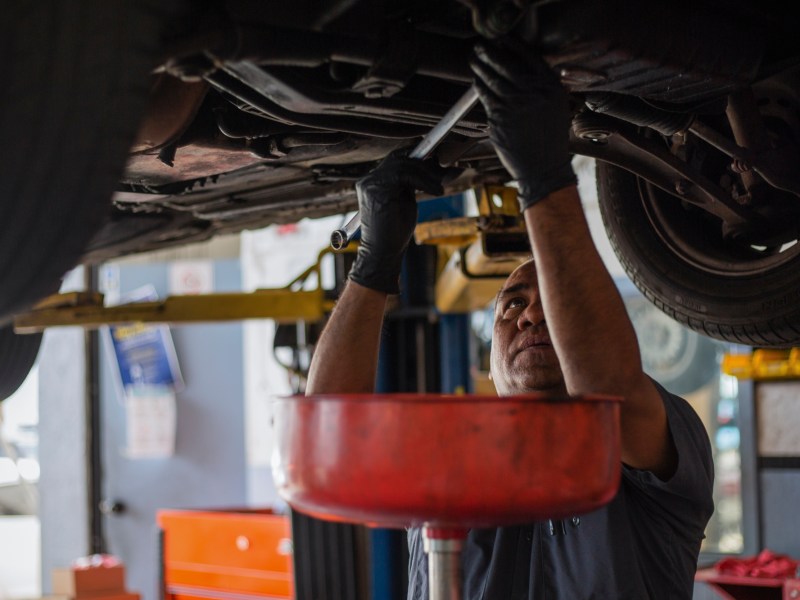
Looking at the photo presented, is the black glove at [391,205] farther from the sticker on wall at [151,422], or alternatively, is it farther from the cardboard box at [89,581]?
the sticker on wall at [151,422]

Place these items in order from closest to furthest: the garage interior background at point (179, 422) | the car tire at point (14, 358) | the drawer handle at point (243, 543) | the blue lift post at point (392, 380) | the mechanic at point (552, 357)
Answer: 1. the mechanic at point (552, 357)
2. the car tire at point (14, 358)
3. the blue lift post at point (392, 380)
4. the drawer handle at point (243, 543)
5. the garage interior background at point (179, 422)

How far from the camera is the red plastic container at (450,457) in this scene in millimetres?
1029

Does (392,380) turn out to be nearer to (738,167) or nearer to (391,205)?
(738,167)

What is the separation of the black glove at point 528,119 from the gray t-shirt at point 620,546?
544 millimetres

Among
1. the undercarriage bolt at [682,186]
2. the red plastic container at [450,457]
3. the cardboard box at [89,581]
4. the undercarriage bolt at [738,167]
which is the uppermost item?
the undercarriage bolt at [738,167]

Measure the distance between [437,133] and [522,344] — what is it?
0.57 metres

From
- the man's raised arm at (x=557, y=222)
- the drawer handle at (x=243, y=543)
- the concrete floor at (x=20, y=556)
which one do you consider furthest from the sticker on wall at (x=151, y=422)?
the man's raised arm at (x=557, y=222)

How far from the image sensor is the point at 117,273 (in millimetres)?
7934

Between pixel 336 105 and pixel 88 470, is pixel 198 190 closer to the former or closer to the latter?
pixel 336 105

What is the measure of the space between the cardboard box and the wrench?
391 centimetres

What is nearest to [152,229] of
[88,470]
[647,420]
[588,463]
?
[647,420]

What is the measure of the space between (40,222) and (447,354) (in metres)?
3.38

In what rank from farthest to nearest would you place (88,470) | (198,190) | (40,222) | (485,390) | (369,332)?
(88,470), (485,390), (198,190), (369,332), (40,222)

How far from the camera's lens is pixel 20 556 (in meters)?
8.34
